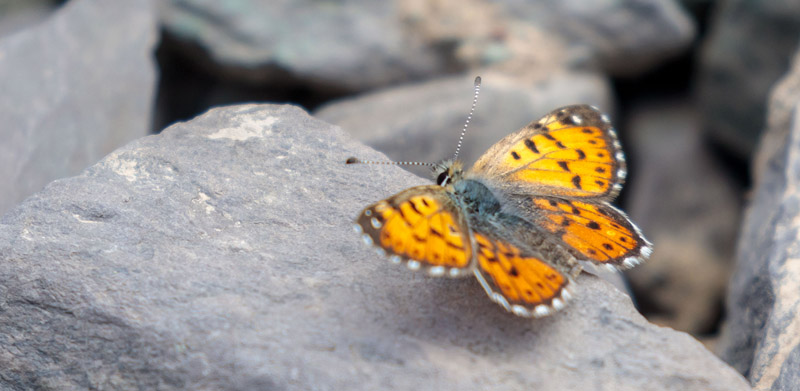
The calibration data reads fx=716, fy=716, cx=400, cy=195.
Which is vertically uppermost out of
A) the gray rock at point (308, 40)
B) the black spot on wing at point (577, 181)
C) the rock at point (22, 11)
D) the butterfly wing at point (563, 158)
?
the rock at point (22, 11)

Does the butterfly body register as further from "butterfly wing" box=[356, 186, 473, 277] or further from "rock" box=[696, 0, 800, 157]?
"rock" box=[696, 0, 800, 157]

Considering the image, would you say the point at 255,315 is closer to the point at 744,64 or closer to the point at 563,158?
the point at 563,158

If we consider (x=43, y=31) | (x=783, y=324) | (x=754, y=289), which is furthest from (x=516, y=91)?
(x=43, y=31)

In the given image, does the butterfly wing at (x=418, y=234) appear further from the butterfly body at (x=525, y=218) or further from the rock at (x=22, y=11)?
the rock at (x=22, y=11)

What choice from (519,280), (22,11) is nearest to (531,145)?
(519,280)

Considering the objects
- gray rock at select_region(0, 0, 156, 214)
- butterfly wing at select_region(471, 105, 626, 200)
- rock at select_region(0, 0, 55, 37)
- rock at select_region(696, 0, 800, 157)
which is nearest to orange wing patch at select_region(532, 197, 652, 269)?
butterfly wing at select_region(471, 105, 626, 200)

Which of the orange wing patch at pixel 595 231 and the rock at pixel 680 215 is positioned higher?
the orange wing patch at pixel 595 231

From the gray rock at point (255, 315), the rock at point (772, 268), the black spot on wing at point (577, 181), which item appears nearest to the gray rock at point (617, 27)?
the rock at point (772, 268)
